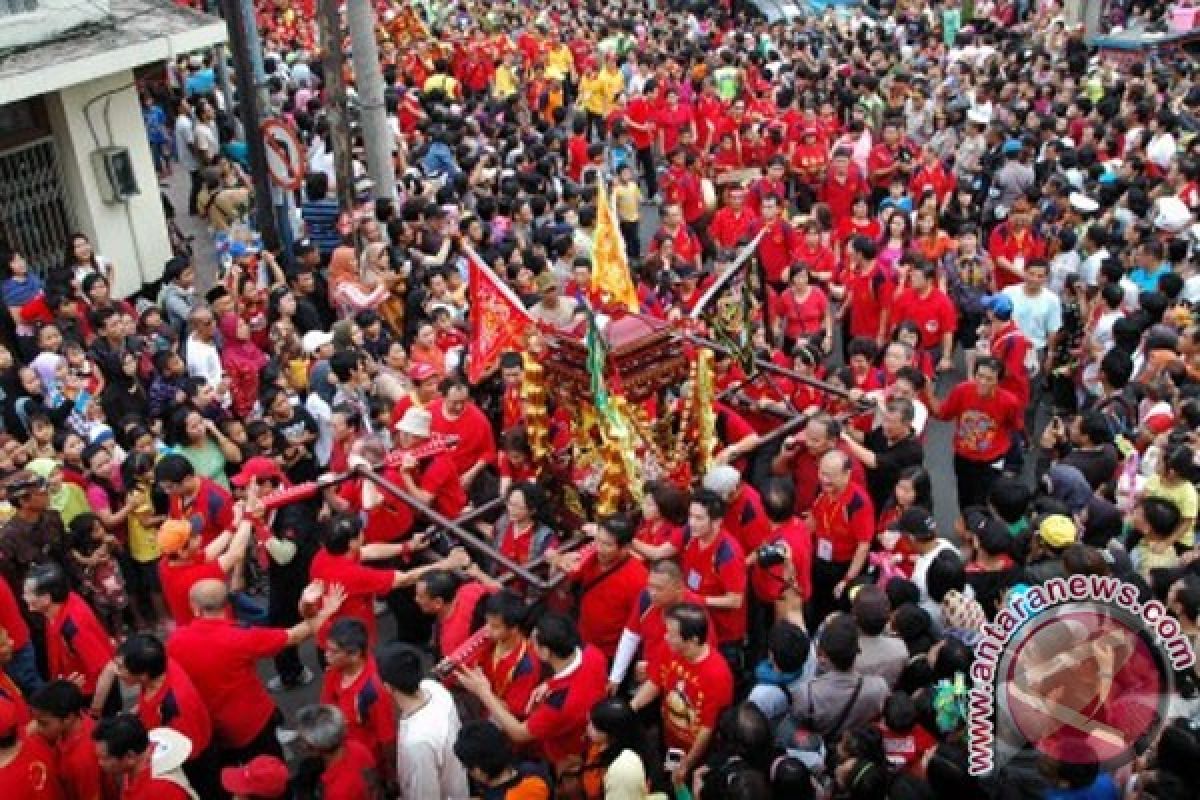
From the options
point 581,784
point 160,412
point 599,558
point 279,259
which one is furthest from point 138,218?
point 581,784

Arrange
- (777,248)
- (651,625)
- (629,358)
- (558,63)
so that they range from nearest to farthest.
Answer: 1. (651,625)
2. (629,358)
3. (777,248)
4. (558,63)

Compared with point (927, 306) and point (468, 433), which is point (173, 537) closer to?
point (468, 433)

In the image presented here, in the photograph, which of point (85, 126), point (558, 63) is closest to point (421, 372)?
point (85, 126)

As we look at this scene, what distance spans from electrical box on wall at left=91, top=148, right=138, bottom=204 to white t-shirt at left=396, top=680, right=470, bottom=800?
8.55 metres

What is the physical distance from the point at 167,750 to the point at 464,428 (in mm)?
2875

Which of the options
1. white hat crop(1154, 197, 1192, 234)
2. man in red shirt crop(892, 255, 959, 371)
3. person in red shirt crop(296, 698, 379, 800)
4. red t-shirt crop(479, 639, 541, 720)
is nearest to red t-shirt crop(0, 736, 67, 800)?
person in red shirt crop(296, 698, 379, 800)

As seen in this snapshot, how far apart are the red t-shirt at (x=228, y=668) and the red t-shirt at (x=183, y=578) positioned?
0.47 meters

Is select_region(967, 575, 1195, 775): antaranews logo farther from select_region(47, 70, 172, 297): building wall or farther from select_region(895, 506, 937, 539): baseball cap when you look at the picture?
select_region(47, 70, 172, 297): building wall

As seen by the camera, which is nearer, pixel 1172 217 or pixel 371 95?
pixel 1172 217

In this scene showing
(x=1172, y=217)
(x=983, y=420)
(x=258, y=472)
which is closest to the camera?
(x=258, y=472)

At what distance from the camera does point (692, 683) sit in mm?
5117

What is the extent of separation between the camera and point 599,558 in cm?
585

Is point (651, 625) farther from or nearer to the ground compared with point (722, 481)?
nearer to the ground

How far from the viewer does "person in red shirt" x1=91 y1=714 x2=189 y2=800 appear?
4633 mm
